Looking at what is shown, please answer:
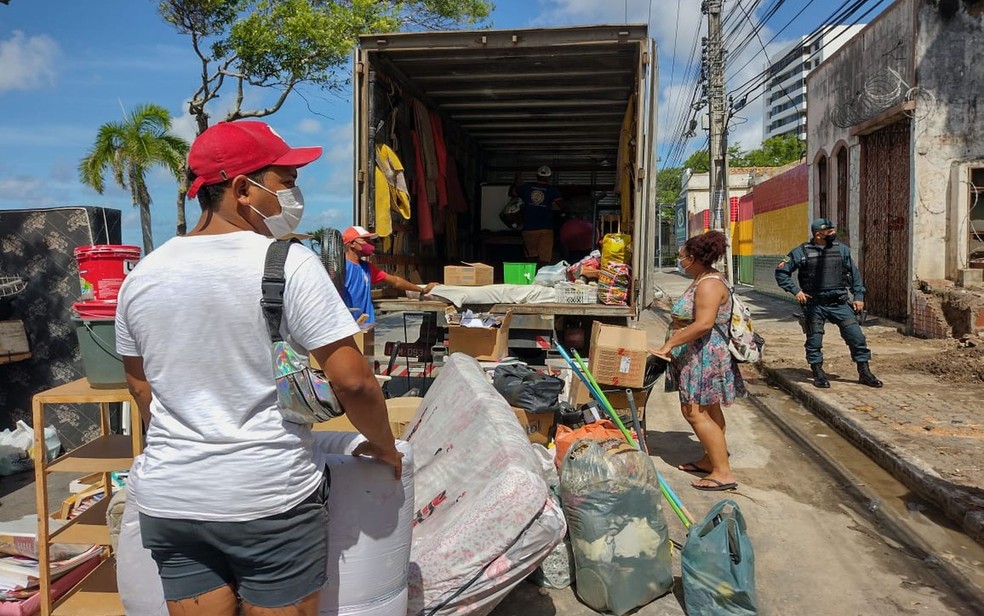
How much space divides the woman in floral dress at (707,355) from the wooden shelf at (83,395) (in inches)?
125

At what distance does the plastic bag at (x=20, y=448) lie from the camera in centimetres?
502

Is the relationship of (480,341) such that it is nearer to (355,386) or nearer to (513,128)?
(355,386)

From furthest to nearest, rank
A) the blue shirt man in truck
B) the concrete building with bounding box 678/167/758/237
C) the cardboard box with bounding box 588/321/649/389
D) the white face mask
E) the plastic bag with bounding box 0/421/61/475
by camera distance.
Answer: the concrete building with bounding box 678/167/758/237 → the blue shirt man in truck → the plastic bag with bounding box 0/421/61/475 → the cardboard box with bounding box 588/321/649/389 → the white face mask

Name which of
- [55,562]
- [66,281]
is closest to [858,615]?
[55,562]

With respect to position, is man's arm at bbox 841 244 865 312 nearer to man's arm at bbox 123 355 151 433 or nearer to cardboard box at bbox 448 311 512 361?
cardboard box at bbox 448 311 512 361

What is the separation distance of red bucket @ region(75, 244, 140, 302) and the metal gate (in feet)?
35.2

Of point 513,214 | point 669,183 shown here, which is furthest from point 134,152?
point 669,183

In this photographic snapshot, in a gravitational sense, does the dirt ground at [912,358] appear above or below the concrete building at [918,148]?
below

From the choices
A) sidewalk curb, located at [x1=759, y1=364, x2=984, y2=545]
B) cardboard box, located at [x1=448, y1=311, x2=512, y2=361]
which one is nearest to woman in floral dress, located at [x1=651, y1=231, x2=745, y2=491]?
sidewalk curb, located at [x1=759, y1=364, x2=984, y2=545]

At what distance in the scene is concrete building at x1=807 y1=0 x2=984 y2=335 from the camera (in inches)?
385

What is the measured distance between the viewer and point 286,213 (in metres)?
1.75

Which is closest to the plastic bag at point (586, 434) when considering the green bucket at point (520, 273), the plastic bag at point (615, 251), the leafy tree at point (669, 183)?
the plastic bag at point (615, 251)

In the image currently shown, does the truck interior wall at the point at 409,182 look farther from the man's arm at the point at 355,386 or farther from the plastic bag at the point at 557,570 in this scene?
the man's arm at the point at 355,386

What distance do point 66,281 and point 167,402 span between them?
462 centimetres
